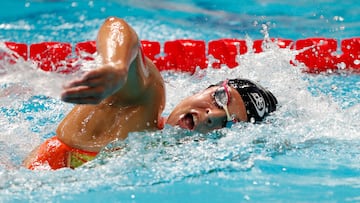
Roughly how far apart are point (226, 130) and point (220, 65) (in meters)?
2.07

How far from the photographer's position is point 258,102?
195 cm

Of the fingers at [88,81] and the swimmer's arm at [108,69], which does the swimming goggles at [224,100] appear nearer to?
the swimmer's arm at [108,69]

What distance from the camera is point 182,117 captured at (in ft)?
6.07

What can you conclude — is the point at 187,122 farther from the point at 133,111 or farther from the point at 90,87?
the point at 90,87

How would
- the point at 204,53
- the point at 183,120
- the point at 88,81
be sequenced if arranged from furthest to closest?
the point at 204,53 → the point at 183,120 → the point at 88,81

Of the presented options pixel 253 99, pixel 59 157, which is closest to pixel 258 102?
pixel 253 99

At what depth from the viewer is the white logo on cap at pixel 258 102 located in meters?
1.94

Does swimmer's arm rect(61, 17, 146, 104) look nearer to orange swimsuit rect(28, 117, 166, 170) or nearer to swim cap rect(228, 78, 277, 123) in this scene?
orange swimsuit rect(28, 117, 166, 170)

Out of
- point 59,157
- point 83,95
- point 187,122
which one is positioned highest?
point 83,95

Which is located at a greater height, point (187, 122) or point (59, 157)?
point (187, 122)

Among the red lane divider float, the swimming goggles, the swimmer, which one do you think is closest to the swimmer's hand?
the swimmer

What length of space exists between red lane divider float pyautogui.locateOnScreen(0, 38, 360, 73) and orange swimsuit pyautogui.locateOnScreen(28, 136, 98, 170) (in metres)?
2.08

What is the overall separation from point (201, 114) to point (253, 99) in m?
0.20

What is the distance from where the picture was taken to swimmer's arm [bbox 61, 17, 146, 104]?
3.61ft
